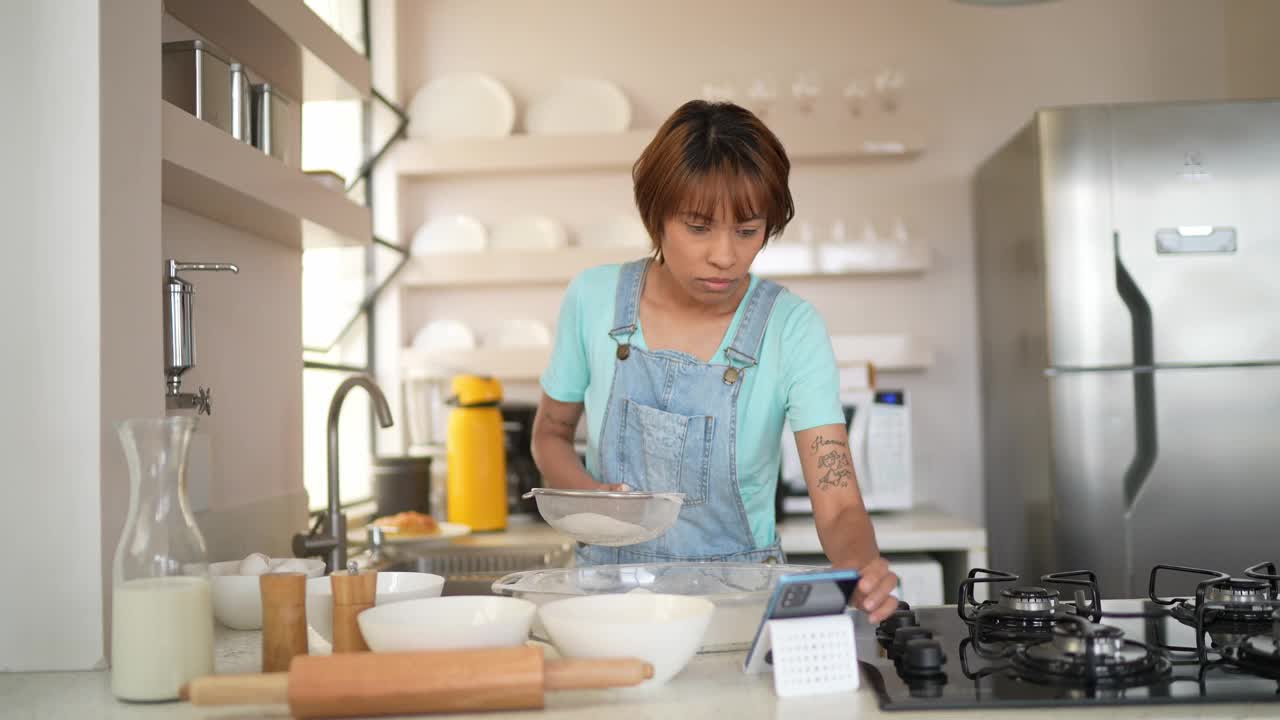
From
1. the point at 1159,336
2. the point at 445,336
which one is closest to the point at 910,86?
the point at 1159,336

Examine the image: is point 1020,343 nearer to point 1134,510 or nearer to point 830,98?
point 1134,510

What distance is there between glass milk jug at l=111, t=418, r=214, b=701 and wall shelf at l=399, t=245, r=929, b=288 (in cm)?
244

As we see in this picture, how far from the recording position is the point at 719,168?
1553mm

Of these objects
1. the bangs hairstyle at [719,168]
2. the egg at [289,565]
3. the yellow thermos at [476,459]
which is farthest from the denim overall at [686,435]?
the yellow thermos at [476,459]

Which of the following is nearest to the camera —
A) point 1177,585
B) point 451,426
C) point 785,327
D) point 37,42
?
point 37,42

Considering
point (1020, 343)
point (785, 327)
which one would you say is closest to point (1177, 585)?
point (1020, 343)

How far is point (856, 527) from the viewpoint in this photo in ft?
4.83

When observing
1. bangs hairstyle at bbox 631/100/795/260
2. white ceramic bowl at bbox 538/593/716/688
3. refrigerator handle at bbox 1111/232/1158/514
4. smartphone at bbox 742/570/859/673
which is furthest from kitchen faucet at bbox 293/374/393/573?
refrigerator handle at bbox 1111/232/1158/514

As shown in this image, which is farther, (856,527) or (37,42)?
(856,527)

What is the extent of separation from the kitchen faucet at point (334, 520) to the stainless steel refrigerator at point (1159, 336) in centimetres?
175

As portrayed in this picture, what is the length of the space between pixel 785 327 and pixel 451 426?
4.89 ft

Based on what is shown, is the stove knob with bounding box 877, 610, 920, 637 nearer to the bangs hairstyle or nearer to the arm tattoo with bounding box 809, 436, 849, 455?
the arm tattoo with bounding box 809, 436, 849, 455

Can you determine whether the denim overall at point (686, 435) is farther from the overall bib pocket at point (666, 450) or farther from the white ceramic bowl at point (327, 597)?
the white ceramic bowl at point (327, 597)

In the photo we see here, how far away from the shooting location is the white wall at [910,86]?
3.60 meters
